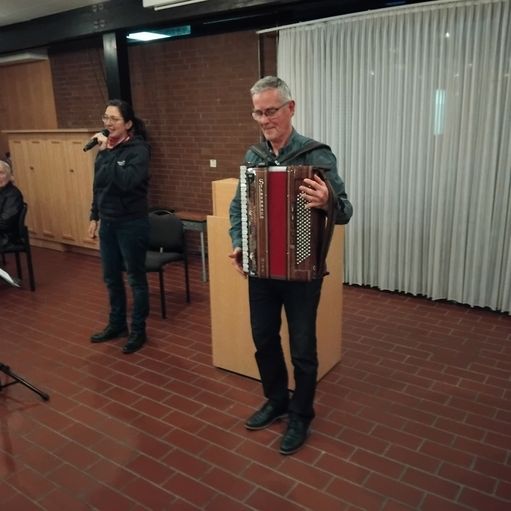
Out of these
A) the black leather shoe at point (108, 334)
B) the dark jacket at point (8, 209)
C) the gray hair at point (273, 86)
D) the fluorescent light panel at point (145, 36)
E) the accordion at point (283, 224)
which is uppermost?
the fluorescent light panel at point (145, 36)

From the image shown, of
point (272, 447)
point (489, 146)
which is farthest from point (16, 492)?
point (489, 146)

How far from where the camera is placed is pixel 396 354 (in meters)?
3.41

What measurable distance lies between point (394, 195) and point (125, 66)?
3.09 metres

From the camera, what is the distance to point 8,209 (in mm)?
4660

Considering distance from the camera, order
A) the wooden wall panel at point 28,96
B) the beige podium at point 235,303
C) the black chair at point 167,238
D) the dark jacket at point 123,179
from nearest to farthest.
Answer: the beige podium at point 235,303
the dark jacket at point 123,179
the black chair at point 167,238
the wooden wall panel at point 28,96

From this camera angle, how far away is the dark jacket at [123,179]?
317 cm

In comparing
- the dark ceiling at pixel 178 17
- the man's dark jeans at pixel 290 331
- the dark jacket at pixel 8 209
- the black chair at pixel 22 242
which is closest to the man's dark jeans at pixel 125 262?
the man's dark jeans at pixel 290 331

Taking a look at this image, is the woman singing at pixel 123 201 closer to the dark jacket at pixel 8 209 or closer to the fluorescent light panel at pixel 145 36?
the dark jacket at pixel 8 209

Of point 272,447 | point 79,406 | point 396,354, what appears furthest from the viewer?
point 396,354

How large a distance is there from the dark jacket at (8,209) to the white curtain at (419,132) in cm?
267

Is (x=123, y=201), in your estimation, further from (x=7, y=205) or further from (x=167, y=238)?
(x=7, y=205)

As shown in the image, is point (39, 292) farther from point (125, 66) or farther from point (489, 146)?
point (489, 146)

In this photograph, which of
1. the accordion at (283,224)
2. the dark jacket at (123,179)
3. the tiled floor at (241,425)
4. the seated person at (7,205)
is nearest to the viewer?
the accordion at (283,224)

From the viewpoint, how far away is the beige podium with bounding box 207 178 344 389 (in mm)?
2994
